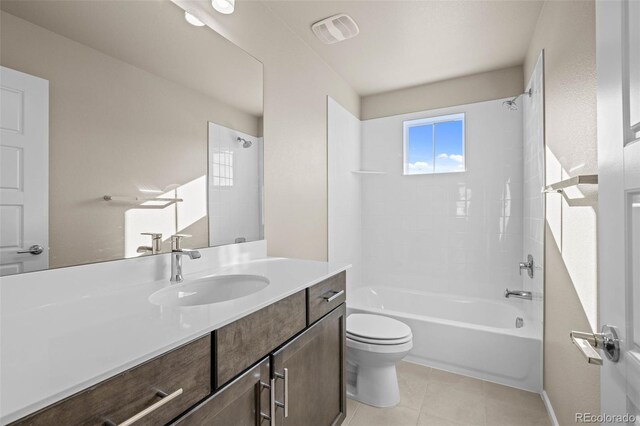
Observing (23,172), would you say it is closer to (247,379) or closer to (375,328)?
(247,379)

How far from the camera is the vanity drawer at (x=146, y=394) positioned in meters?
0.52

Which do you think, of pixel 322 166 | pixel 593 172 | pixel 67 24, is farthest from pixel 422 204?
pixel 67 24

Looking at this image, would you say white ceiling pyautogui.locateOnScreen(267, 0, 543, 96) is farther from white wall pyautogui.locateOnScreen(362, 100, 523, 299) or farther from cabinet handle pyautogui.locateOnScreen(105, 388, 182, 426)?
cabinet handle pyautogui.locateOnScreen(105, 388, 182, 426)

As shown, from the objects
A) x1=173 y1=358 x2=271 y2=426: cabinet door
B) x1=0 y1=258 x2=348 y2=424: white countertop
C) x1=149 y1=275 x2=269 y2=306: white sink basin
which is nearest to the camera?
x1=0 y1=258 x2=348 y2=424: white countertop

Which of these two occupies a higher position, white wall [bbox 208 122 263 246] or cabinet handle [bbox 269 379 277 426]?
white wall [bbox 208 122 263 246]

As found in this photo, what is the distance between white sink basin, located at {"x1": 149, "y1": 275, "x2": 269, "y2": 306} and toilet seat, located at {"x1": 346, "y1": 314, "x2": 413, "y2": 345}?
2.88ft

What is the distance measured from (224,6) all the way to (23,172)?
1.20 m

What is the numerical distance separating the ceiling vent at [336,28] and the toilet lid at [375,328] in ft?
6.62

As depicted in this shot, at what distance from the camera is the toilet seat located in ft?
6.08

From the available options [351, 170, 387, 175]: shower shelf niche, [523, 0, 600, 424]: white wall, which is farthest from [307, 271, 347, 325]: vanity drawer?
[351, 170, 387, 175]: shower shelf niche

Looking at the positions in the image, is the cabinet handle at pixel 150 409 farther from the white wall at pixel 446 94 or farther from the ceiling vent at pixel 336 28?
the white wall at pixel 446 94

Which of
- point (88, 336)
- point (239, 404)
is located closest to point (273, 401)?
point (239, 404)

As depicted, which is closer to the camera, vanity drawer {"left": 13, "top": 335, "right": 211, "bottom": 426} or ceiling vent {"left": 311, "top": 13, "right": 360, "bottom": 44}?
vanity drawer {"left": 13, "top": 335, "right": 211, "bottom": 426}

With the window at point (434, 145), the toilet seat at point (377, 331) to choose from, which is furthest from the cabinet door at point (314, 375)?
the window at point (434, 145)
